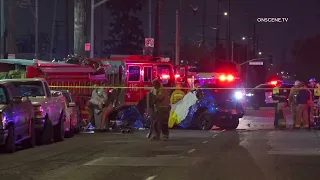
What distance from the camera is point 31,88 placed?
1858 cm

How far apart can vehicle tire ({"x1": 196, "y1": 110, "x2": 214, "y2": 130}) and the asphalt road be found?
443 cm

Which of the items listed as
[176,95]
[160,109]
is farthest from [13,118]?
[176,95]

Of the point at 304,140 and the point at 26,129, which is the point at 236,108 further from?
the point at 26,129

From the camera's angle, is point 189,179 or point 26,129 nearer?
point 189,179

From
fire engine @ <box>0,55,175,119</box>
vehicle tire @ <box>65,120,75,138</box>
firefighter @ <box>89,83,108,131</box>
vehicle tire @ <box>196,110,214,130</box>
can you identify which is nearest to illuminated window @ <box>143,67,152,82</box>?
fire engine @ <box>0,55,175,119</box>

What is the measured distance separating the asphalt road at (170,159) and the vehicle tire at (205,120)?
4.43 m

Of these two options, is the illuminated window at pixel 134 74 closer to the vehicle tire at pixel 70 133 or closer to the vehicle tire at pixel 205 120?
the vehicle tire at pixel 205 120

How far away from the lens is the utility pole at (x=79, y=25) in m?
29.3

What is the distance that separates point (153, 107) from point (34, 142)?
3.80 m

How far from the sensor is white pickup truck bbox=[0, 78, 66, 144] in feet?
58.0

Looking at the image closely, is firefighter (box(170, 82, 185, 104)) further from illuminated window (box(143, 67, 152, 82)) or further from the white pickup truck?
the white pickup truck

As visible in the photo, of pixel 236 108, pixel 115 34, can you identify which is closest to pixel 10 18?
pixel 236 108

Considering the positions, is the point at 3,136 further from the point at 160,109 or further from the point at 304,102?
the point at 304,102

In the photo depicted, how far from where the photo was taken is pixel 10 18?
3166cm
